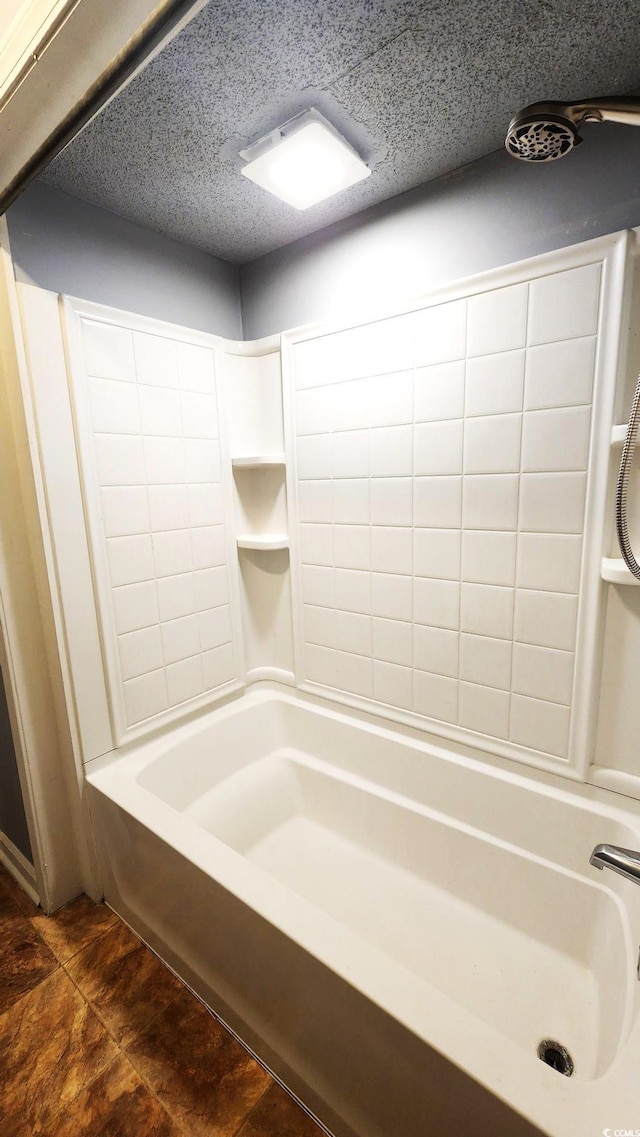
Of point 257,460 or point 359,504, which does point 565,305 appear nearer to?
point 359,504

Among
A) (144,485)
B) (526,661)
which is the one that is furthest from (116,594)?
(526,661)

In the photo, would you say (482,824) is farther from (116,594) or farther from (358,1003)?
(116,594)

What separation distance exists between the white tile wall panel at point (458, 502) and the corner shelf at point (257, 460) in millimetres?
83

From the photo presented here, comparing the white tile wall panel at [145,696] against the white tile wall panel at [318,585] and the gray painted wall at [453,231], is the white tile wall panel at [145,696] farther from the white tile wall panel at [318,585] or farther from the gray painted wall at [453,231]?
the gray painted wall at [453,231]

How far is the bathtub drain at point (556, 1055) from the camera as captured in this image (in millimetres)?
1039

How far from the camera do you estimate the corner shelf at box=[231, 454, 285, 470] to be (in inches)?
70.5

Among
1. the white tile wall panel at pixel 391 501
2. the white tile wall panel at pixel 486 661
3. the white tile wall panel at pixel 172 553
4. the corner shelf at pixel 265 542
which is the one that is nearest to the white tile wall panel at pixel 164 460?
the white tile wall panel at pixel 172 553

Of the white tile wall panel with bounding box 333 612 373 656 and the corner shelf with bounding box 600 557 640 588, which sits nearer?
the corner shelf with bounding box 600 557 640 588

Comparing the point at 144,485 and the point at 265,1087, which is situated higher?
the point at 144,485

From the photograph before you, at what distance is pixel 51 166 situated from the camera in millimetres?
1226

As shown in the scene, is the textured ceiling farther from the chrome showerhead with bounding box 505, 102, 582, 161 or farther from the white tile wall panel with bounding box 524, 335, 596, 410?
the white tile wall panel with bounding box 524, 335, 596, 410

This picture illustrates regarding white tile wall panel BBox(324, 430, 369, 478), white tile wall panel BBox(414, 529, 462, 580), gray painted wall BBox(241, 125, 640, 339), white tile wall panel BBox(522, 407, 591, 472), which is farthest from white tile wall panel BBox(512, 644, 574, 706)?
gray painted wall BBox(241, 125, 640, 339)

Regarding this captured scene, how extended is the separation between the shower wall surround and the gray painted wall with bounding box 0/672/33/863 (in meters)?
0.30

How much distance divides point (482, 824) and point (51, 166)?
221cm
